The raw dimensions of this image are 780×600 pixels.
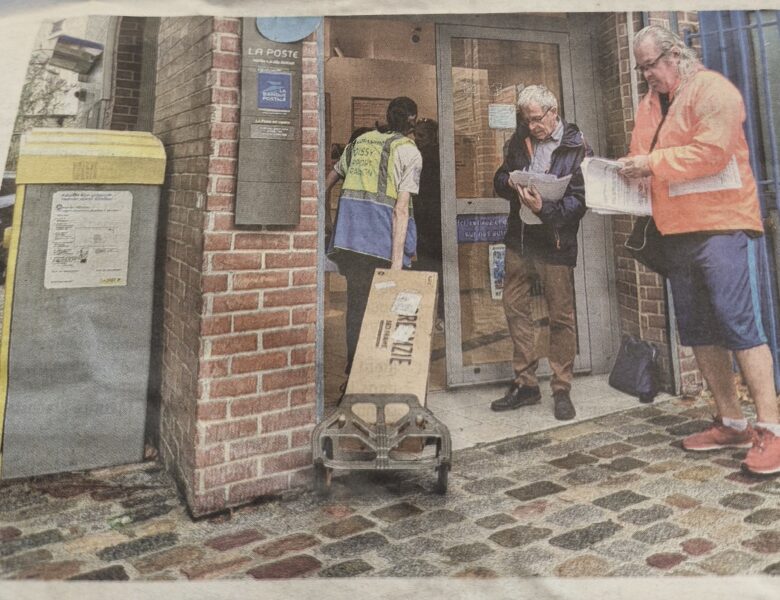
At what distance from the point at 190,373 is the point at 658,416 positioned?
157 cm

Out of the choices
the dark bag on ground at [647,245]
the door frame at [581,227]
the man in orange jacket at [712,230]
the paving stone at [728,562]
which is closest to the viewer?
the paving stone at [728,562]

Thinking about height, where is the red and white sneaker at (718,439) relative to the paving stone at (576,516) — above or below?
above

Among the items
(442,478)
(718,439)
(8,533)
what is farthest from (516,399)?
(8,533)

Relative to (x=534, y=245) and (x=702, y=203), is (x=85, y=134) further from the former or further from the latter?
(x=702, y=203)

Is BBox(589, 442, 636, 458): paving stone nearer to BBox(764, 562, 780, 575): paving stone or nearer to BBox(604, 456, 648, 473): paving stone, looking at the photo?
BBox(604, 456, 648, 473): paving stone

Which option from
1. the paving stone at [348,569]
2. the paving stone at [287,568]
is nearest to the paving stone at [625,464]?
the paving stone at [348,569]

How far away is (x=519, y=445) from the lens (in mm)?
1745

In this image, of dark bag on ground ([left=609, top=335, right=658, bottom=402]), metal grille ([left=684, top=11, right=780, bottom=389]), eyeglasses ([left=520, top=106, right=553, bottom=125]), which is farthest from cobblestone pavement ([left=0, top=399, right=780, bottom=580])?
eyeglasses ([left=520, top=106, right=553, bottom=125])

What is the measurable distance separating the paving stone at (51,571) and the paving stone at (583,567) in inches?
43.3

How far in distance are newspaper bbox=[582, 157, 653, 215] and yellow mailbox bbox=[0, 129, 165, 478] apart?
1434mm

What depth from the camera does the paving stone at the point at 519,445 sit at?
1716 mm

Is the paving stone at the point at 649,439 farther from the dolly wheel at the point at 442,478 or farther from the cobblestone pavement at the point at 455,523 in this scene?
the dolly wheel at the point at 442,478

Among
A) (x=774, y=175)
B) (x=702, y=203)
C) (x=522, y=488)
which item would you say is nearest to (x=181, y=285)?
(x=522, y=488)

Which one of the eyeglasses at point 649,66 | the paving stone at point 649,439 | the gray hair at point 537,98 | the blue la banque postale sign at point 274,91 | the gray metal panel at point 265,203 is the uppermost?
the eyeglasses at point 649,66
